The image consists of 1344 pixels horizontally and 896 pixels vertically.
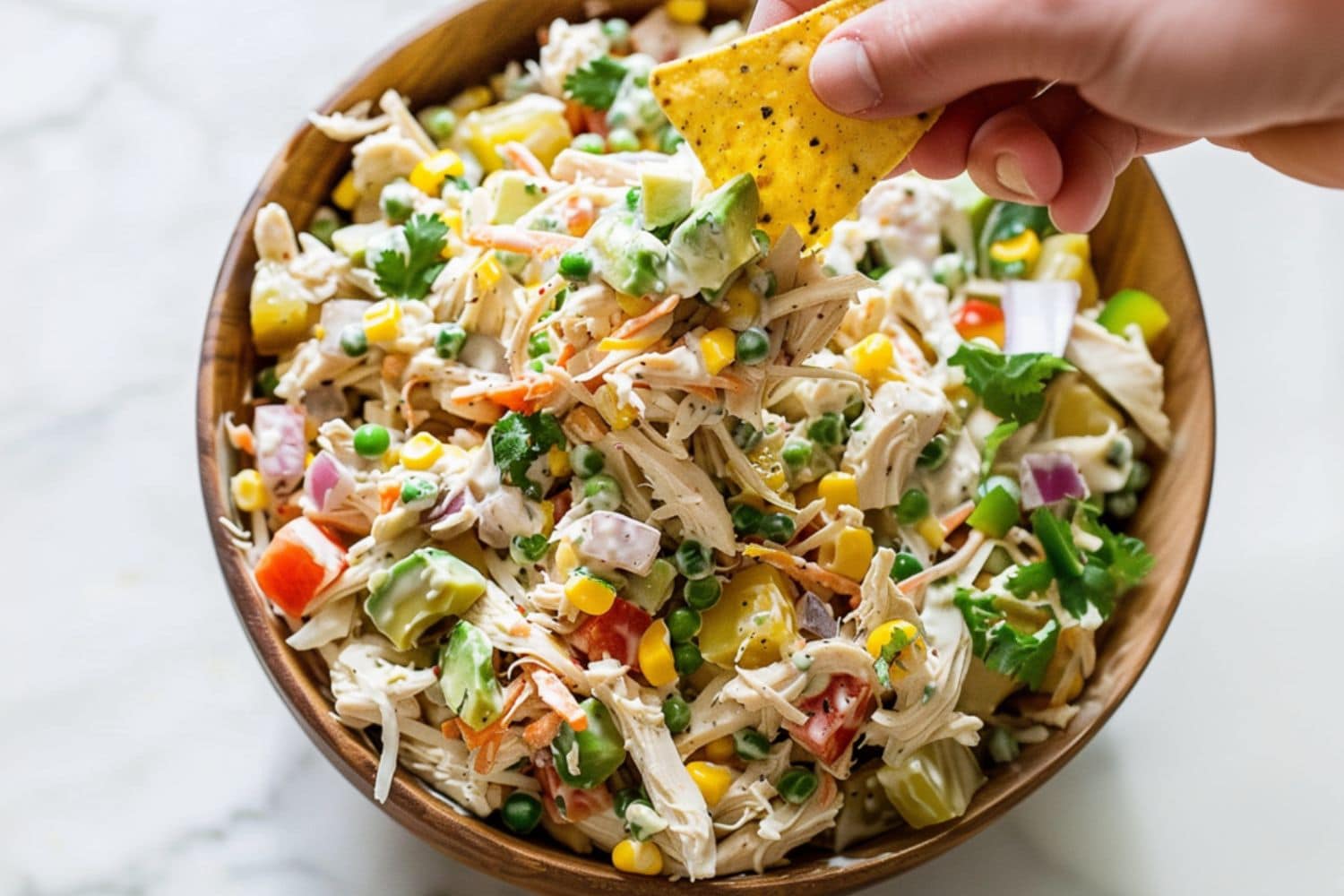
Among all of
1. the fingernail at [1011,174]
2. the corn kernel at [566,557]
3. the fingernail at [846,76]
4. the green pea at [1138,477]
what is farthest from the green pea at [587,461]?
the green pea at [1138,477]

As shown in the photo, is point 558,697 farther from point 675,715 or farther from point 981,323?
point 981,323

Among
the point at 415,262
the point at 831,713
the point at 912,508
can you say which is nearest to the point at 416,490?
the point at 415,262

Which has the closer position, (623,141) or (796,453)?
(796,453)

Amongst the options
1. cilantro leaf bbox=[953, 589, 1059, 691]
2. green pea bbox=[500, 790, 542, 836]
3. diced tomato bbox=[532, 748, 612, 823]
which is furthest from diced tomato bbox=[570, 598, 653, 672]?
cilantro leaf bbox=[953, 589, 1059, 691]

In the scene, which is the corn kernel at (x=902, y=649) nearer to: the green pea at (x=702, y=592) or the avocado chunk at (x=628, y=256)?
the green pea at (x=702, y=592)

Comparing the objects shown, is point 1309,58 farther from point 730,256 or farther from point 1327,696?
point 1327,696
